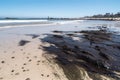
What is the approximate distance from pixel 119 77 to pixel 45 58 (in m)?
4.66

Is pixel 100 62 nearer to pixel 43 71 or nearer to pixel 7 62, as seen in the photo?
pixel 43 71

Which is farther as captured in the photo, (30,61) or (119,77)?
(30,61)

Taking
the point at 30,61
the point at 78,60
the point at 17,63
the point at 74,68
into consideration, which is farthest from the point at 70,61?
the point at 17,63

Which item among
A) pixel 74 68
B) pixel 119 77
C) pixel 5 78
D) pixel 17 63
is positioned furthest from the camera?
pixel 17 63

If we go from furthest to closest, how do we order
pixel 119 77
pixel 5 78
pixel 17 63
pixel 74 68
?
pixel 17 63 < pixel 74 68 < pixel 119 77 < pixel 5 78

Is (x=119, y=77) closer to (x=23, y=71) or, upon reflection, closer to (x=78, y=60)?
(x=78, y=60)

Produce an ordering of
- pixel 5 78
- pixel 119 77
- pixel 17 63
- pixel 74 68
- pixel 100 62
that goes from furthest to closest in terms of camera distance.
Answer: pixel 100 62 → pixel 17 63 → pixel 74 68 → pixel 119 77 → pixel 5 78

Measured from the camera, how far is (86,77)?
8289mm

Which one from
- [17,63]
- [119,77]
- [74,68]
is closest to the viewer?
[119,77]

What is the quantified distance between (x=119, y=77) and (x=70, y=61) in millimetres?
3122

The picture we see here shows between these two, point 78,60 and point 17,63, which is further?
point 78,60

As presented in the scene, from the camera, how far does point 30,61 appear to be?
1085cm

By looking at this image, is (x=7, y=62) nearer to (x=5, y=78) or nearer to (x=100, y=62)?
(x=5, y=78)

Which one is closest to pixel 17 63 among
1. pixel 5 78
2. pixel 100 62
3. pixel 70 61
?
pixel 5 78
